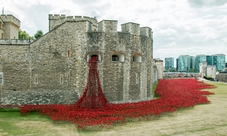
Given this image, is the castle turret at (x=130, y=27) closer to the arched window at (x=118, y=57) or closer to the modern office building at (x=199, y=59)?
the arched window at (x=118, y=57)

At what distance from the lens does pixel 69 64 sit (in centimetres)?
1692

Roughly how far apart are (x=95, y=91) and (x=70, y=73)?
11.4ft

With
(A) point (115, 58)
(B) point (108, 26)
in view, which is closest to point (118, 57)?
(A) point (115, 58)

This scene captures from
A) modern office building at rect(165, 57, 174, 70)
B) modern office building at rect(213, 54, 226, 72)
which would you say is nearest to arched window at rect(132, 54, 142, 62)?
modern office building at rect(213, 54, 226, 72)

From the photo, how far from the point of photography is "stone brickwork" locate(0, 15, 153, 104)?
648 inches

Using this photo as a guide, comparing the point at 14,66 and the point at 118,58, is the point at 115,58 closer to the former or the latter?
the point at 118,58

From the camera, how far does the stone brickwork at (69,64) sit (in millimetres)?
16453

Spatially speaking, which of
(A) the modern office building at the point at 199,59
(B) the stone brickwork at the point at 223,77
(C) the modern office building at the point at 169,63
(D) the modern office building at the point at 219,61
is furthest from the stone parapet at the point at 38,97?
(C) the modern office building at the point at 169,63

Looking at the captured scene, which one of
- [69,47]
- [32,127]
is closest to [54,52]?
[69,47]

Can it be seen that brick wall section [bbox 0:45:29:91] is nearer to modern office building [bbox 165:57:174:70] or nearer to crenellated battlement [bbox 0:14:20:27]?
crenellated battlement [bbox 0:14:20:27]

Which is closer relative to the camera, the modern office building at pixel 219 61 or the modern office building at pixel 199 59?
the modern office building at pixel 219 61

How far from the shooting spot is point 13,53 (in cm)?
1709

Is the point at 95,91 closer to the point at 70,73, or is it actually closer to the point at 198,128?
the point at 70,73

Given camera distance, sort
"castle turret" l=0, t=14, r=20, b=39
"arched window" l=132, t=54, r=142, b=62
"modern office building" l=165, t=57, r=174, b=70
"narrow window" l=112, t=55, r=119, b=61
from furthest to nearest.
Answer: "modern office building" l=165, t=57, r=174, b=70
"castle turret" l=0, t=14, r=20, b=39
"arched window" l=132, t=54, r=142, b=62
"narrow window" l=112, t=55, r=119, b=61
